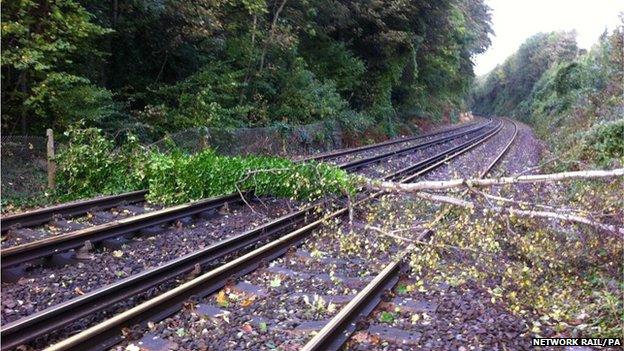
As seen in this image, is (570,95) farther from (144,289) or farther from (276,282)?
(144,289)

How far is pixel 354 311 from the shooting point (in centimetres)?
503

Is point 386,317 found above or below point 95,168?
below

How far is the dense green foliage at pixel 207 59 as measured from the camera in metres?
11.9

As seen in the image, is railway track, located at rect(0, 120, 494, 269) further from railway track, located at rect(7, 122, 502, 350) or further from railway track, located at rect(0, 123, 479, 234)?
railway track, located at rect(7, 122, 502, 350)

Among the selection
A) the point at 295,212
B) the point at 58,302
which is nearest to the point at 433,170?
the point at 295,212

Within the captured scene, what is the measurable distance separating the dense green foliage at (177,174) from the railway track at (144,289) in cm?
152

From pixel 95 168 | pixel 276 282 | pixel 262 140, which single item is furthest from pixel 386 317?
pixel 262 140

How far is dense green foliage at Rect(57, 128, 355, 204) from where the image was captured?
9.29 metres

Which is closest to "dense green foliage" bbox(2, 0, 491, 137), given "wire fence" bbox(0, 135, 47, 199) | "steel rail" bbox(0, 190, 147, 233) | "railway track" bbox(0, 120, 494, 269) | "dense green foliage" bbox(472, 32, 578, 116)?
"wire fence" bbox(0, 135, 47, 199)

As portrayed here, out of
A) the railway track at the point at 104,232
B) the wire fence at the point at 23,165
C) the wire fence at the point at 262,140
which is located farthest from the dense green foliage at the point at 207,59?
the railway track at the point at 104,232

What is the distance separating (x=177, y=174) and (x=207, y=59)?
1041cm

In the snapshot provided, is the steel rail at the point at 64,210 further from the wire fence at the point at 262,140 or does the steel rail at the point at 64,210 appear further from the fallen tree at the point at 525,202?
the fallen tree at the point at 525,202

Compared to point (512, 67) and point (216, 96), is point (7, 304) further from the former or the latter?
point (512, 67)

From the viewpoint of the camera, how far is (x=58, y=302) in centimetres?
518
